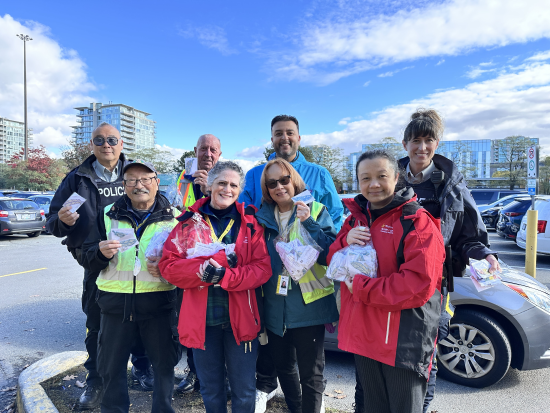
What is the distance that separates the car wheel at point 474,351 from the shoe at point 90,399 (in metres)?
3.17

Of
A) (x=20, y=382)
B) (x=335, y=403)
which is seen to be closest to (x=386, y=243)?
(x=335, y=403)

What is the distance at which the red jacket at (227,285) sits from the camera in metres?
2.21

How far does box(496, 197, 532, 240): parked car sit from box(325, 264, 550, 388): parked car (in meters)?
9.29

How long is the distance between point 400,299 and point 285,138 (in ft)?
6.17

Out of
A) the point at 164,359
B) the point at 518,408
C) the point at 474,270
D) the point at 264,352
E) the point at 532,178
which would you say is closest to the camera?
the point at 474,270

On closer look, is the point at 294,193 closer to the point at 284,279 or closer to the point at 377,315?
the point at 284,279

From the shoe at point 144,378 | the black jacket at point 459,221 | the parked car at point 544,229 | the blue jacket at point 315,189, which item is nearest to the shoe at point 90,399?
the shoe at point 144,378

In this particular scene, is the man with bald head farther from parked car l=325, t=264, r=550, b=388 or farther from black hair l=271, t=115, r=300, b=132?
parked car l=325, t=264, r=550, b=388

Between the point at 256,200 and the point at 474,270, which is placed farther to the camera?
the point at 256,200

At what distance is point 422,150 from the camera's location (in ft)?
7.91

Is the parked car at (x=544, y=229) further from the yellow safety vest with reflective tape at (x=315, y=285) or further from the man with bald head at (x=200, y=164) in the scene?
the man with bald head at (x=200, y=164)

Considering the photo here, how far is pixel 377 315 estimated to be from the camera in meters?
1.94

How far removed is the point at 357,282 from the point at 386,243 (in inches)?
11.1

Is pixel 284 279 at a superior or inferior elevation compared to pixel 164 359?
superior
